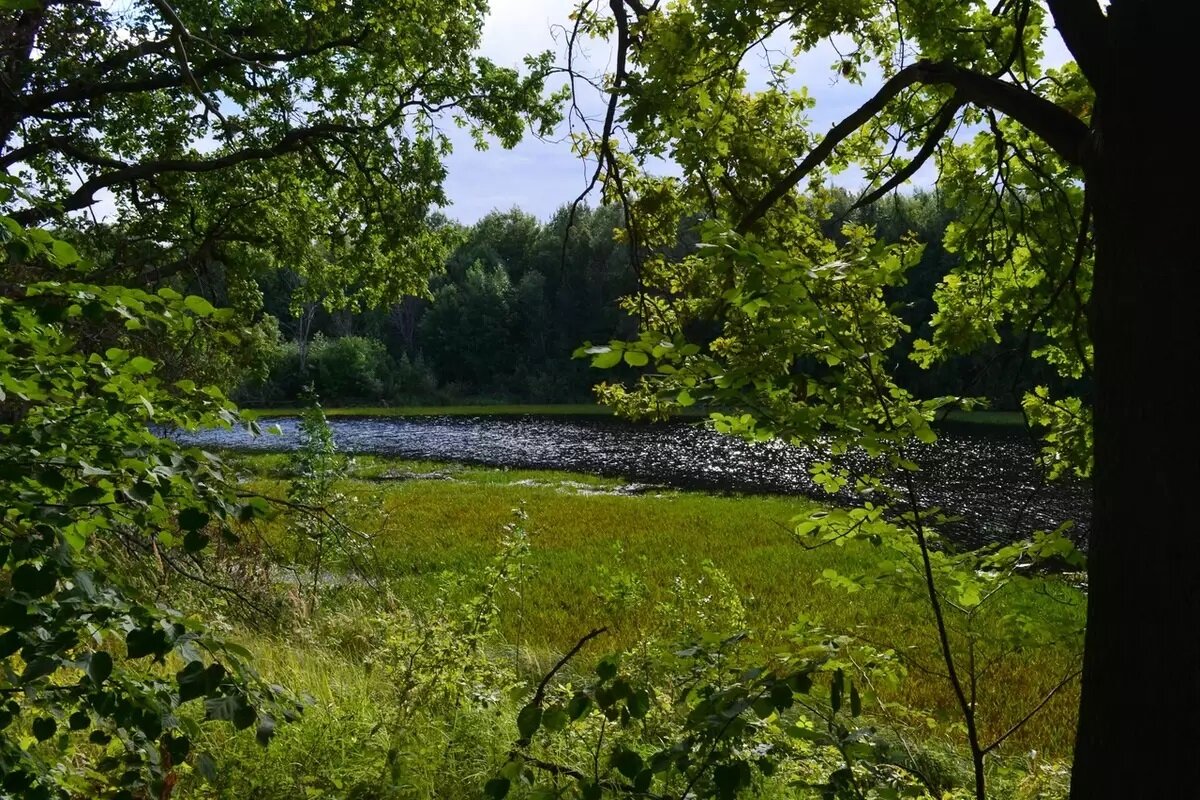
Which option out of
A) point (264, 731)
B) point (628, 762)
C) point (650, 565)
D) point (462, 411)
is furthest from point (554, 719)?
point (462, 411)

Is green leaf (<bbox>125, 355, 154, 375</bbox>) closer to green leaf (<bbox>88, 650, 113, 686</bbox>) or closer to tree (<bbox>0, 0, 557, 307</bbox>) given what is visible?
green leaf (<bbox>88, 650, 113, 686</bbox>)

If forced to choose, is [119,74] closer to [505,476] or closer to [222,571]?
[222,571]

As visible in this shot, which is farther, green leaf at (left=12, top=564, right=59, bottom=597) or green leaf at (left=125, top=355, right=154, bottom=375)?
green leaf at (left=125, top=355, right=154, bottom=375)

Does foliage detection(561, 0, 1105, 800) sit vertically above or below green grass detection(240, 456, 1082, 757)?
above

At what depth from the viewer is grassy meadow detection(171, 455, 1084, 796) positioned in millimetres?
3816

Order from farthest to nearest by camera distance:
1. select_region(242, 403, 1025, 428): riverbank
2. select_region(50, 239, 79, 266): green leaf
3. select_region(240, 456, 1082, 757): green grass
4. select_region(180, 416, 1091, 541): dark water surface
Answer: select_region(242, 403, 1025, 428): riverbank → select_region(180, 416, 1091, 541): dark water surface → select_region(240, 456, 1082, 757): green grass → select_region(50, 239, 79, 266): green leaf

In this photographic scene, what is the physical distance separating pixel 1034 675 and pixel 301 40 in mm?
11494

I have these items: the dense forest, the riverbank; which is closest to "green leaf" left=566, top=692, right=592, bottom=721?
the dense forest

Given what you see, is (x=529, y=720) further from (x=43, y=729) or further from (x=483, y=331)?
(x=483, y=331)

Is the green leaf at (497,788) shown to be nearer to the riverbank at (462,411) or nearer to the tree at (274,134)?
the tree at (274,134)

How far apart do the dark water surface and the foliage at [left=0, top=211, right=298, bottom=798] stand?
1084 centimetres

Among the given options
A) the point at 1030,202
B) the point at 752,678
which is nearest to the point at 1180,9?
the point at 752,678

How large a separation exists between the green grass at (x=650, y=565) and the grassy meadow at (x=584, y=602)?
0.04 metres

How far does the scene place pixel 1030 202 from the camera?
394 centimetres
